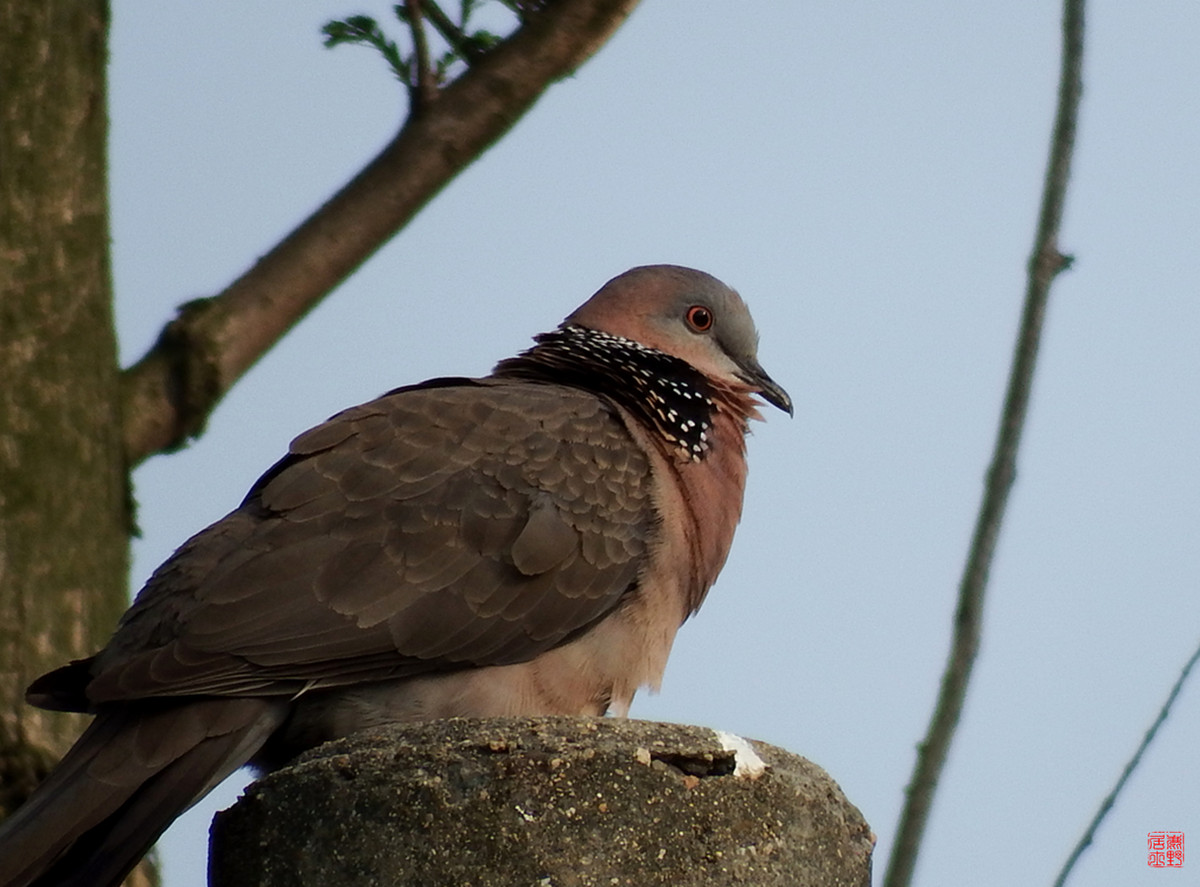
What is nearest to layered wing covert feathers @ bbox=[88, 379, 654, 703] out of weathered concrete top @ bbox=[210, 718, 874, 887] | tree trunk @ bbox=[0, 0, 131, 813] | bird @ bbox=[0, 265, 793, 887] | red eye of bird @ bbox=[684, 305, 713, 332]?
bird @ bbox=[0, 265, 793, 887]

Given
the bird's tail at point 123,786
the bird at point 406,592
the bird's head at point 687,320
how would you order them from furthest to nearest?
the bird's head at point 687,320, the bird at point 406,592, the bird's tail at point 123,786

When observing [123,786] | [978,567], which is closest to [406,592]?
[123,786]

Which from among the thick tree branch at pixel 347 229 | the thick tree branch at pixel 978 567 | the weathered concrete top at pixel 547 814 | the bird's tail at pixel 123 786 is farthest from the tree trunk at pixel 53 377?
the thick tree branch at pixel 978 567

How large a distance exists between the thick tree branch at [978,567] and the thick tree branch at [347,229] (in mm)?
3427

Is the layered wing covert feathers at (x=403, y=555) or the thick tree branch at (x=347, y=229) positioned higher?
the thick tree branch at (x=347, y=229)

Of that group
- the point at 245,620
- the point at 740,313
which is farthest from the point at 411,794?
the point at 740,313

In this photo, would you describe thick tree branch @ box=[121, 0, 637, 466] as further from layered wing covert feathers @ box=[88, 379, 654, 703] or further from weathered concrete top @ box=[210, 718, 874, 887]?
weathered concrete top @ box=[210, 718, 874, 887]

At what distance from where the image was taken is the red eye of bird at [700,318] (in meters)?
6.09

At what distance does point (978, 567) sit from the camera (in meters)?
2.77

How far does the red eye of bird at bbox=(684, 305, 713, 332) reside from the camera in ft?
20.0

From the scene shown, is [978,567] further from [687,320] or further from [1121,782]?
[687,320]

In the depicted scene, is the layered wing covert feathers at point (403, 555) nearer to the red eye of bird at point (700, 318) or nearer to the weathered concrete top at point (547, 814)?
the weathered concrete top at point (547, 814)

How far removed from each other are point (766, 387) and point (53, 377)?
2403 millimetres

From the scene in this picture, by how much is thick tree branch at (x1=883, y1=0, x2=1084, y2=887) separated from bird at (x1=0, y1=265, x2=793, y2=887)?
170cm
